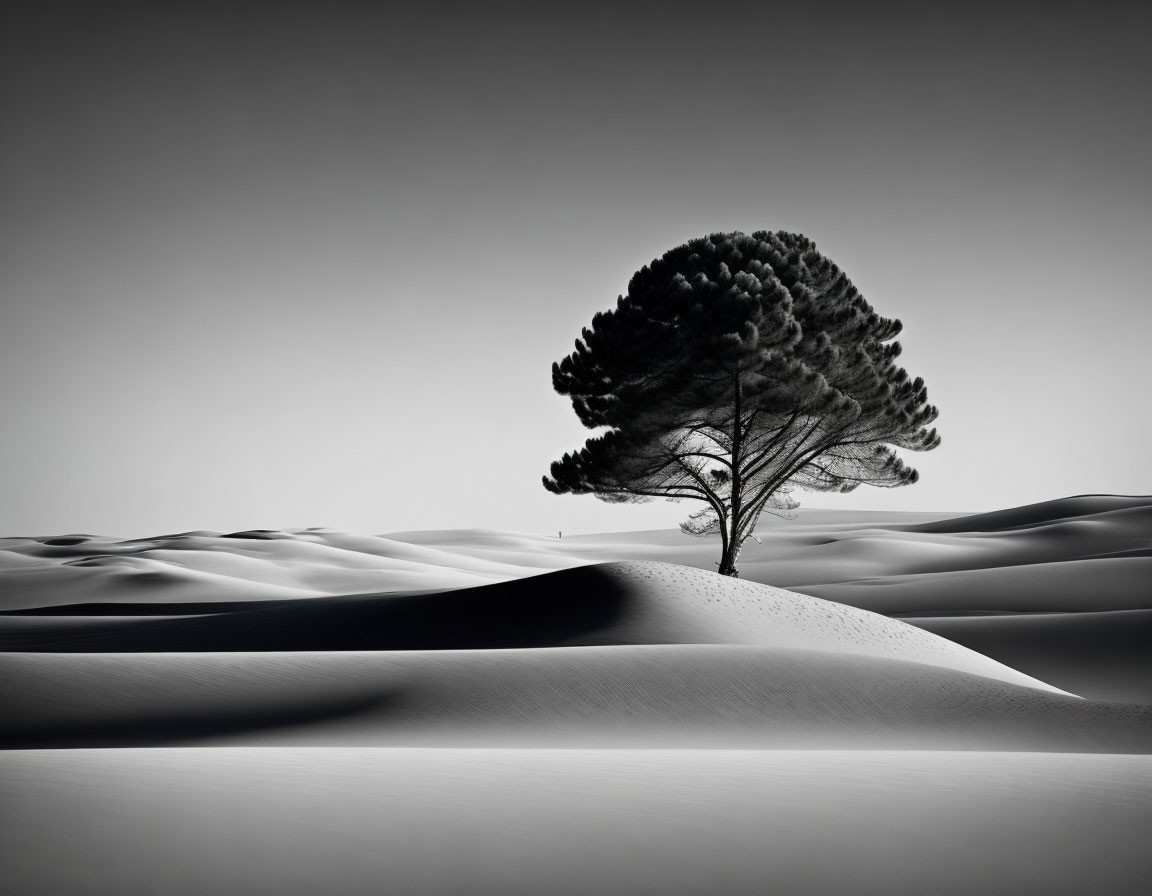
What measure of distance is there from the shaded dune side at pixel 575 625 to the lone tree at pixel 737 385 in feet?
18.9

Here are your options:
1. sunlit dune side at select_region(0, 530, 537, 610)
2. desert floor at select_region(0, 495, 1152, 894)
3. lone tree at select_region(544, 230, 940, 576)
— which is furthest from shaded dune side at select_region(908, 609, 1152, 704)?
sunlit dune side at select_region(0, 530, 537, 610)

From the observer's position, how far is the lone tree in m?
17.9

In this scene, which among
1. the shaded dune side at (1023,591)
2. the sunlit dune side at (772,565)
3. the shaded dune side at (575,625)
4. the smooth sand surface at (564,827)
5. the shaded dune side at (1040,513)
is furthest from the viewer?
the shaded dune side at (1040,513)

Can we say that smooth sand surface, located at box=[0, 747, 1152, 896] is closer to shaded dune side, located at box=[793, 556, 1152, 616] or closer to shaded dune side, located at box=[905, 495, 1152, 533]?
shaded dune side, located at box=[793, 556, 1152, 616]

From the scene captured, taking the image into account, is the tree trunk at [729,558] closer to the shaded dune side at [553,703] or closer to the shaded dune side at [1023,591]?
the shaded dune side at [1023,591]

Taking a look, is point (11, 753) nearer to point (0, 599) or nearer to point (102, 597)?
point (102, 597)

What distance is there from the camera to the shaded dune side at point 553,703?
6625mm

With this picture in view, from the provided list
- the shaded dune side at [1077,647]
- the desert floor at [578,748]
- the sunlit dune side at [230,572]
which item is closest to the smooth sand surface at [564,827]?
the desert floor at [578,748]

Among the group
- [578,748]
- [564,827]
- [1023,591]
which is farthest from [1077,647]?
[564,827]

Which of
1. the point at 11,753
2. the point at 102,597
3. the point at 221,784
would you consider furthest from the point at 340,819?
the point at 102,597

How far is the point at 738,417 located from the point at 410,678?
38.2 feet

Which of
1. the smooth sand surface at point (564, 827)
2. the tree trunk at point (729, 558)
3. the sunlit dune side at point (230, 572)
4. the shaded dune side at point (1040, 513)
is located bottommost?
the sunlit dune side at point (230, 572)

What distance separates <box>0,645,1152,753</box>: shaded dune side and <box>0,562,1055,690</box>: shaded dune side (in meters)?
2.64

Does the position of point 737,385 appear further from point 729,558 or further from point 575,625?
point 575,625
